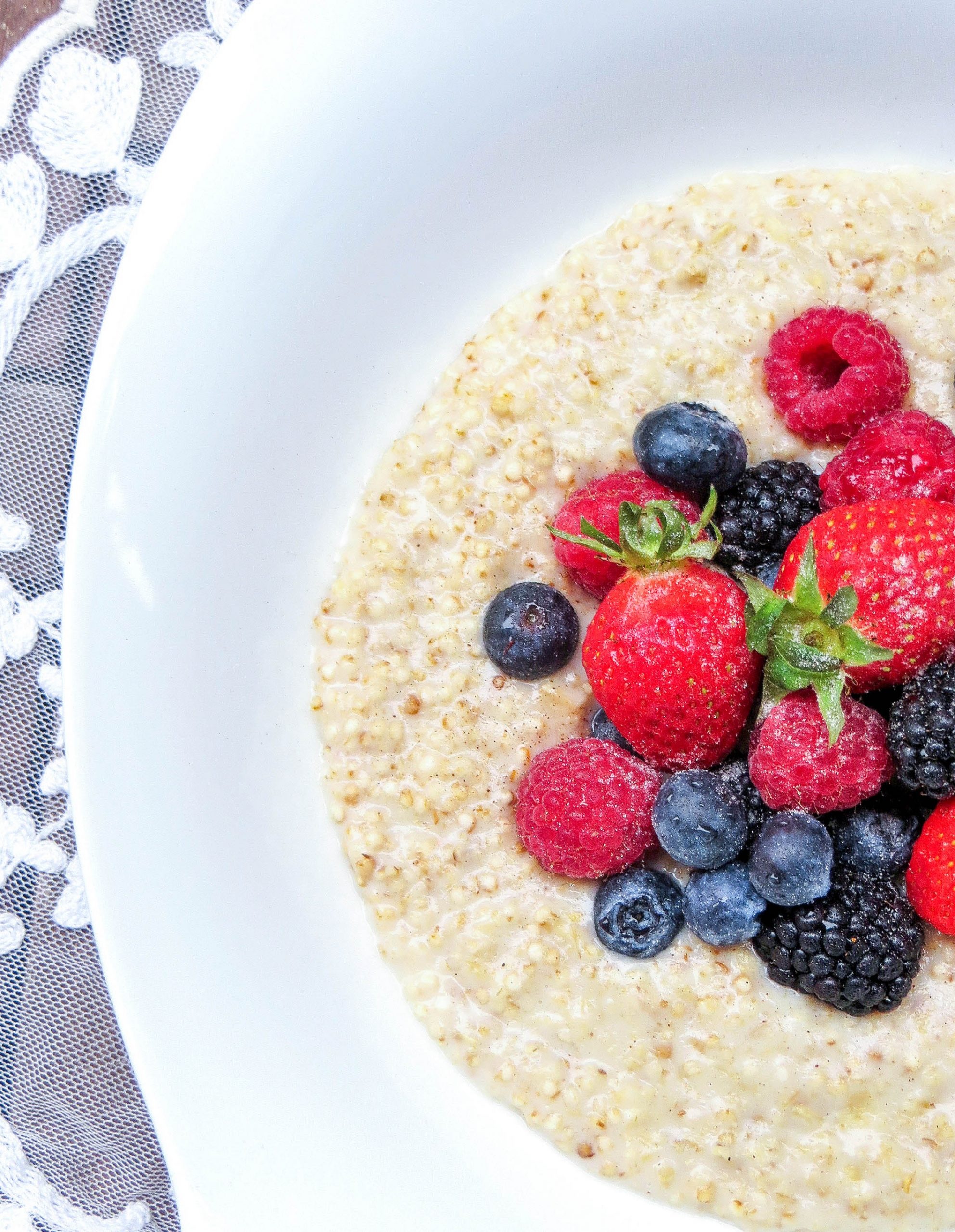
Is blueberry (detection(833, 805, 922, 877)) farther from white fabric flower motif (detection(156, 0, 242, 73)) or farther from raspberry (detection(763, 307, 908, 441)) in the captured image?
white fabric flower motif (detection(156, 0, 242, 73))

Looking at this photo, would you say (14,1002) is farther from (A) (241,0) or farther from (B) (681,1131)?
(A) (241,0)

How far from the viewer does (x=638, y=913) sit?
5.29 ft

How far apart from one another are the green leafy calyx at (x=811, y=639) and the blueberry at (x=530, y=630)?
1.02 feet

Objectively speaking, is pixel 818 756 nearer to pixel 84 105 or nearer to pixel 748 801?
pixel 748 801

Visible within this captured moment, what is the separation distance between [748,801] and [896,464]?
539 mm

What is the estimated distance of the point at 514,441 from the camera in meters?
1.73

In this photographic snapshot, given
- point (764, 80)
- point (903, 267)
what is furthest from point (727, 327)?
point (764, 80)

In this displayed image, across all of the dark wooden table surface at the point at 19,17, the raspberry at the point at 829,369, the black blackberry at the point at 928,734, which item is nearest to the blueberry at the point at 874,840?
the black blackberry at the point at 928,734

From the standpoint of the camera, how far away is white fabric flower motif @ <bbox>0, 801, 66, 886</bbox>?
5.98 feet

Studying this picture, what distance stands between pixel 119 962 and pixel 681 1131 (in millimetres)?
883

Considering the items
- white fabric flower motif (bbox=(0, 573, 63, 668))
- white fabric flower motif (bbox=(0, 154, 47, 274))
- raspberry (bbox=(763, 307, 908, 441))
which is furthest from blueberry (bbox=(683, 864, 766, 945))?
white fabric flower motif (bbox=(0, 154, 47, 274))

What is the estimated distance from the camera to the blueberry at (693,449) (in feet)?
5.23

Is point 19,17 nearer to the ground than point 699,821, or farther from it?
farther from it

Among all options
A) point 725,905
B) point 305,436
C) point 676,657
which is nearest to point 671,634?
point 676,657
